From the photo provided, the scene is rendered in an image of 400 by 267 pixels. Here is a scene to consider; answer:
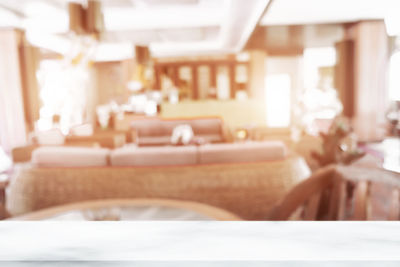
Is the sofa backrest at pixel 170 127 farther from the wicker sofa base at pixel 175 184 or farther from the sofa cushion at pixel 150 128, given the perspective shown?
the wicker sofa base at pixel 175 184

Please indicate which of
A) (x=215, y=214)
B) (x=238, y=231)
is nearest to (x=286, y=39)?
(x=215, y=214)

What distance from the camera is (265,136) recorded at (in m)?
5.79

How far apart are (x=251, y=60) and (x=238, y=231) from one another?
32.0 feet

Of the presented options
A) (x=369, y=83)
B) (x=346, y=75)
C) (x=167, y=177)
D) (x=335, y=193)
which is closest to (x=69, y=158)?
(x=167, y=177)

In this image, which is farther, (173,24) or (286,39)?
(286,39)

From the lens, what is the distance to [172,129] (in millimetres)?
6219

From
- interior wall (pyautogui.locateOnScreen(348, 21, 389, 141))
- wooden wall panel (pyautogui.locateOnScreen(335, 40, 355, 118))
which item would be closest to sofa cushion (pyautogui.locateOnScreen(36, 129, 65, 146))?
wooden wall panel (pyautogui.locateOnScreen(335, 40, 355, 118))

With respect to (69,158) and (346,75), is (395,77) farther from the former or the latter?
(346,75)

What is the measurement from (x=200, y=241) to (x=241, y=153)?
2.00 metres

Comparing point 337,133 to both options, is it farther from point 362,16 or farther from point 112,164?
point 362,16

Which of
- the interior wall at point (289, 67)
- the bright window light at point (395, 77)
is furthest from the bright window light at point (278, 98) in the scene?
the bright window light at point (395, 77)

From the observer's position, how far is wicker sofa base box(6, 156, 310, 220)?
2.44 m

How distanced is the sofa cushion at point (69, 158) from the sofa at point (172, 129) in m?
3.66

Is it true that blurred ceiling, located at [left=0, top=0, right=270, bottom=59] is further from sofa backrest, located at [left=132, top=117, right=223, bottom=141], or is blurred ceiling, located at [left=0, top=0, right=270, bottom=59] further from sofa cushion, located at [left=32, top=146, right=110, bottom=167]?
sofa cushion, located at [left=32, top=146, right=110, bottom=167]
